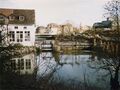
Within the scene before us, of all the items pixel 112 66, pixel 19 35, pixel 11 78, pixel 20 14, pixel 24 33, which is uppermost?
pixel 20 14

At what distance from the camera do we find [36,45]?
58469 mm

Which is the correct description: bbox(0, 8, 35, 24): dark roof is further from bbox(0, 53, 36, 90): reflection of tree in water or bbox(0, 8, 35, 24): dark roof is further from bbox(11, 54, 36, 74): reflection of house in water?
bbox(0, 53, 36, 90): reflection of tree in water

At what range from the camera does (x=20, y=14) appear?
204 feet

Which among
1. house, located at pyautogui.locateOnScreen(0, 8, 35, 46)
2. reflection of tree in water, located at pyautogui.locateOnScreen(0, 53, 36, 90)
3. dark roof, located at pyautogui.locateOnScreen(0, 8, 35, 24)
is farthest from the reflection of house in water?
dark roof, located at pyautogui.locateOnScreen(0, 8, 35, 24)

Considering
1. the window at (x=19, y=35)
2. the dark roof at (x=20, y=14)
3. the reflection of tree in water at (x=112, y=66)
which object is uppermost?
the dark roof at (x=20, y=14)

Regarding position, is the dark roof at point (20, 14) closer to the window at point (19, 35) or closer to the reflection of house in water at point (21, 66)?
the window at point (19, 35)

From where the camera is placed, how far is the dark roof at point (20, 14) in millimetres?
60406

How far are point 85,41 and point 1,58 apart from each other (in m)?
54.9

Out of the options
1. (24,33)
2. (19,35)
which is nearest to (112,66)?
(19,35)

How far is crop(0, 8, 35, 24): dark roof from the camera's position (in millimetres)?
60406

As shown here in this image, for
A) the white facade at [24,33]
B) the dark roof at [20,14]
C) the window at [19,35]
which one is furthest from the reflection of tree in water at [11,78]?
the dark roof at [20,14]

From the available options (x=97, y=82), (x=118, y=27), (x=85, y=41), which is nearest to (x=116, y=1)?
(x=118, y=27)

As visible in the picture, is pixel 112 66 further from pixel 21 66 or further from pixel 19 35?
pixel 19 35

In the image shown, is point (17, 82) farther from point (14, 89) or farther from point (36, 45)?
point (36, 45)
